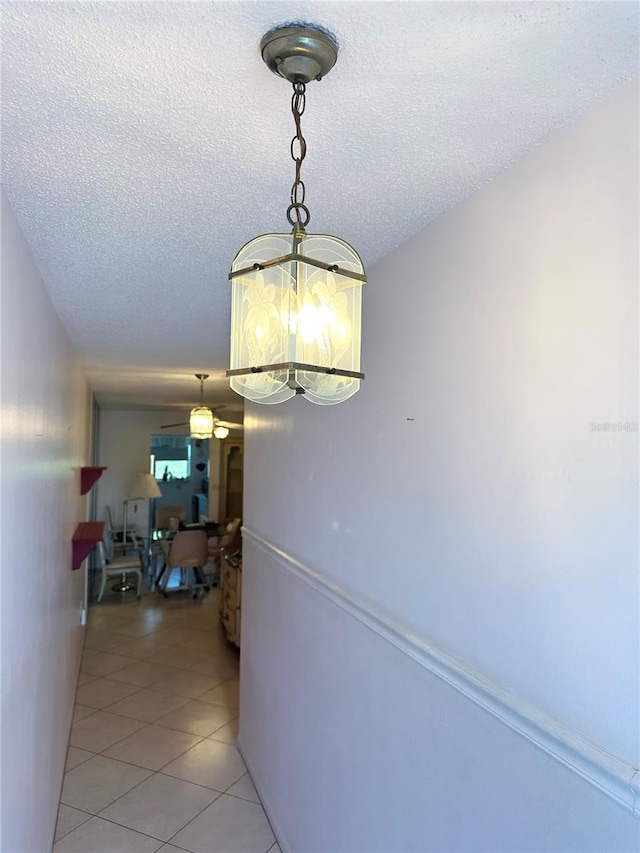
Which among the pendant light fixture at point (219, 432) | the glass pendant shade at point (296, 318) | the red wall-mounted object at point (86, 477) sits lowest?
the red wall-mounted object at point (86, 477)

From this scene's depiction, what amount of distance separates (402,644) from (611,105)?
4.05 feet

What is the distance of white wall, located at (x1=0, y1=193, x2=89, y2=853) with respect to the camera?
1287 mm

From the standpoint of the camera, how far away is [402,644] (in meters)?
1.45

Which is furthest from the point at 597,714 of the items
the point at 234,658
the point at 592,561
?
the point at 234,658

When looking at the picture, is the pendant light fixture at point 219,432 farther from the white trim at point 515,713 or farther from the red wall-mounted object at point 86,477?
the white trim at point 515,713

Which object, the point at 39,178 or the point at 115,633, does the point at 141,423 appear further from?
the point at 39,178

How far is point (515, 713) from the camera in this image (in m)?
1.06

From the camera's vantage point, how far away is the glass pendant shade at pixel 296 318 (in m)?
0.79

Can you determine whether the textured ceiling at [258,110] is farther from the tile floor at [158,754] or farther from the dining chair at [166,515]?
the dining chair at [166,515]

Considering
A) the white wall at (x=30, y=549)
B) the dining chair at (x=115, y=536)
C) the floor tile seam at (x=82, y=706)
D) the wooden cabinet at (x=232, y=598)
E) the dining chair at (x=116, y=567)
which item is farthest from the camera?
the dining chair at (x=115, y=536)

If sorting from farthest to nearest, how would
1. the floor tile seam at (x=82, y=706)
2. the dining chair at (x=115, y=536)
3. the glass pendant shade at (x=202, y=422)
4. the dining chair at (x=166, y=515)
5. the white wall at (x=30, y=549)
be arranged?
1. the dining chair at (x=166, y=515)
2. the dining chair at (x=115, y=536)
3. the glass pendant shade at (x=202, y=422)
4. the floor tile seam at (x=82, y=706)
5. the white wall at (x=30, y=549)

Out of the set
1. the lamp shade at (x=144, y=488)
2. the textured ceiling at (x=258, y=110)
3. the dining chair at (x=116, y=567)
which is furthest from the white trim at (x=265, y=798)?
the lamp shade at (x=144, y=488)

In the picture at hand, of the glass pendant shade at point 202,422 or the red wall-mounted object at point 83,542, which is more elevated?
the glass pendant shade at point 202,422

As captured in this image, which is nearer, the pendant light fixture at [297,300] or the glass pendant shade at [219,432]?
the pendant light fixture at [297,300]
